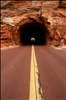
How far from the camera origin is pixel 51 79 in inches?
250

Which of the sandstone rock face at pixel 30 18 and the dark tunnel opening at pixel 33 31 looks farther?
the dark tunnel opening at pixel 33 31

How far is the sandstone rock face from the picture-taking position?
102 feet

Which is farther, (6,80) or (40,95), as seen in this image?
(6,80)

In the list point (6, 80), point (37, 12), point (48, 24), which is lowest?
point (6, 80)

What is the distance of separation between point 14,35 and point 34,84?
27.8 meters

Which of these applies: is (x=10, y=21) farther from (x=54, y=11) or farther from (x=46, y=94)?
(x=46, y=94)

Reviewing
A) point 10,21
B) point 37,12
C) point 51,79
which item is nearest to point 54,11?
point 37,12

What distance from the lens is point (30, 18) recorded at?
112 ft

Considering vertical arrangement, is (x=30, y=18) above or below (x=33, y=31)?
above

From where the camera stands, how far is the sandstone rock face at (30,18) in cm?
3119

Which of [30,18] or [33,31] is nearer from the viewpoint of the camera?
[30,18]

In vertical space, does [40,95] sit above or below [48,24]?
below

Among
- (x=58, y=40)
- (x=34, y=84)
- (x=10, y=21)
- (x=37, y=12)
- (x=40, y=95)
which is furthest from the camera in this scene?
(x=37, y=12)

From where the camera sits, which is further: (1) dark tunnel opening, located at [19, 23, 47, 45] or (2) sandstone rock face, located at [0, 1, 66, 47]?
(1) dark tunnel opening, located at [19, 23, 47, 45]
